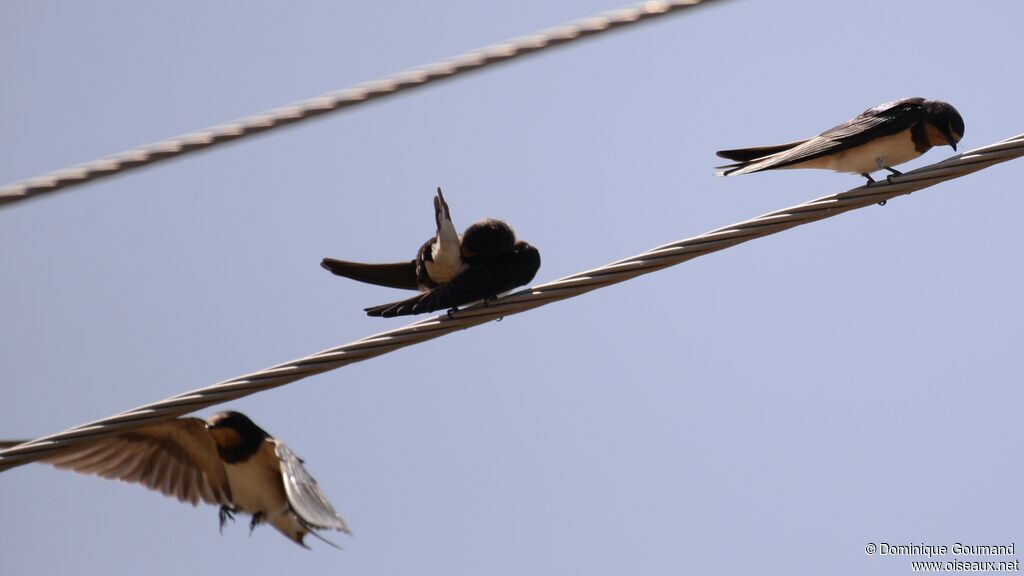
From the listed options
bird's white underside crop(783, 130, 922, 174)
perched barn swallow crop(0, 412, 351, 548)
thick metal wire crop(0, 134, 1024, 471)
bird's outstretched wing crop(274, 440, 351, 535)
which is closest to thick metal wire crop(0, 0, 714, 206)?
thick metal wire crop(0, 134, 1024, 471)

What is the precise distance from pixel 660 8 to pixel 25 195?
199cm

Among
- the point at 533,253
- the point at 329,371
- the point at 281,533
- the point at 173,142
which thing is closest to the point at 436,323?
the point at 329,371

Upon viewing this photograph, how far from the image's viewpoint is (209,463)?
648 cm

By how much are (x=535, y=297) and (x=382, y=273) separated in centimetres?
214

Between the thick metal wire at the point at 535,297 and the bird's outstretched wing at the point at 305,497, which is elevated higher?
the thick metal wire at the point at 535,297

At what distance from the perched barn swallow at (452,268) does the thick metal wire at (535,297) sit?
42.2 inches

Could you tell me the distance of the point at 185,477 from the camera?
6.39m

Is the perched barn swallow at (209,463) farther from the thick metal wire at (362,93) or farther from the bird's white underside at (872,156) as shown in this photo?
the bird's white underside at (872,156)

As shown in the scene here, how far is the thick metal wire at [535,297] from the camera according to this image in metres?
4.55

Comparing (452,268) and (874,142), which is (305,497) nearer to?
(452,268)

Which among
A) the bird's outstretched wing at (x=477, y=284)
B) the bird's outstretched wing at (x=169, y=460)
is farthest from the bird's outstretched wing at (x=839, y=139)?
the bird's outstretched wing at (x=169, y=460)

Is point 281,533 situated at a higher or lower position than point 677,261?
lower

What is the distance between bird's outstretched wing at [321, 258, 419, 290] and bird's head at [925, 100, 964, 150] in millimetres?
2712

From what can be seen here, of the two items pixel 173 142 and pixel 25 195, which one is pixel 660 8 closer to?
pixel 173 142
